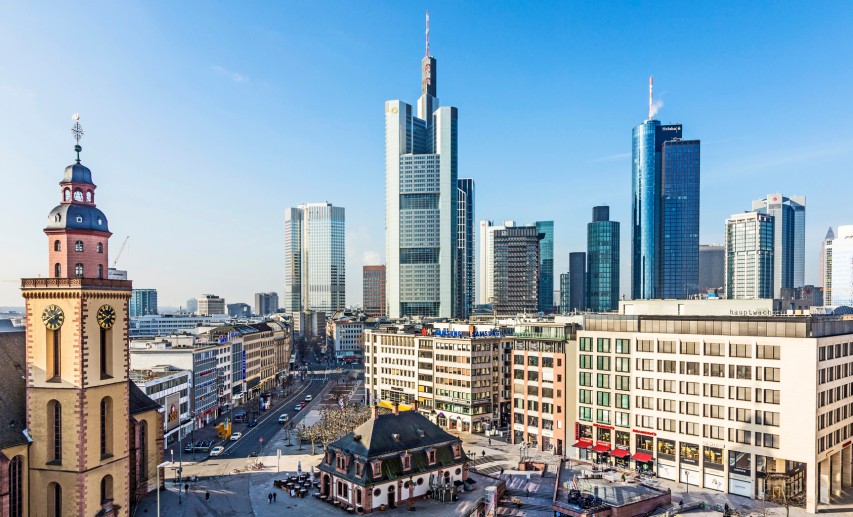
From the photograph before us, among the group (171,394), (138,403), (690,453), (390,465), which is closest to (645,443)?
(690,453)

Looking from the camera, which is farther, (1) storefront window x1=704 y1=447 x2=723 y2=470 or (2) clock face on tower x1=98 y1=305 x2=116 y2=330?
(1) storefront window x1=704 y1=447 x2=723 y2=470

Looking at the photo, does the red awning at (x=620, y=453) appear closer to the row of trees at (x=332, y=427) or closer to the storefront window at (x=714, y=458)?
the storefront window at (x=714, y=458)

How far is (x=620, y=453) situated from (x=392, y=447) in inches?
1707

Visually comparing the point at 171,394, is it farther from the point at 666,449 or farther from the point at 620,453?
the point at 666,449

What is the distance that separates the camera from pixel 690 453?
323 feet

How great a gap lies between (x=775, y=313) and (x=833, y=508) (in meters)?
52.8

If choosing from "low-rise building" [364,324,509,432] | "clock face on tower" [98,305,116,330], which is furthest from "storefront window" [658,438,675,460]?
"clock face on tower" [98,305,116,330]

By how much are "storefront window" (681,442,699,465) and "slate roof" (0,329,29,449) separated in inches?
3741

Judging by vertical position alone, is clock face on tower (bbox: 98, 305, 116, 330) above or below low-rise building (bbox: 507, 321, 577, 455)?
above

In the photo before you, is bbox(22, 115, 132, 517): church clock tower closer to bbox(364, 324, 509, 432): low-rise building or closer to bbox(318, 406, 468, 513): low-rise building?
bbox(318, 406, 468, 513): low-rise building

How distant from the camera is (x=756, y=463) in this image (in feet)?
298

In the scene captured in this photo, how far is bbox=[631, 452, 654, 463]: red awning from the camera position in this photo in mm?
102375

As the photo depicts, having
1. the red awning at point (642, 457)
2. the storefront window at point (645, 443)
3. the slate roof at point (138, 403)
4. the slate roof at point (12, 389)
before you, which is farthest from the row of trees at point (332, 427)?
the storefront window at point (645, 443)

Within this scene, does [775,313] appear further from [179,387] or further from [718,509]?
[179,387]
